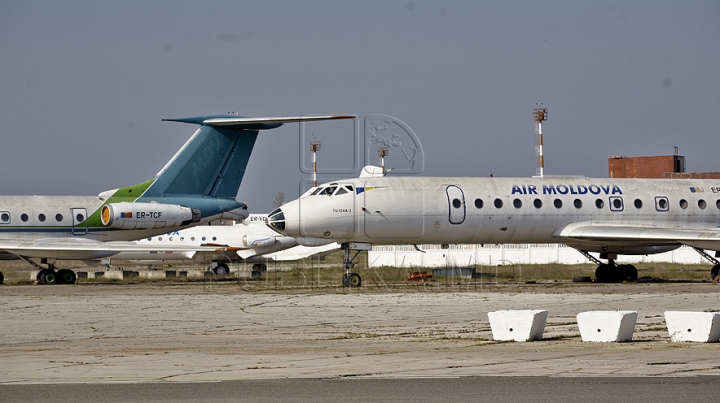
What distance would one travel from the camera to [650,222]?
32500mm

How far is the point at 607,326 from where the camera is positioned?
44.7 feet

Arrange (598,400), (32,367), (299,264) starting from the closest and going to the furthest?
(598,400) → (32,367) → (299,264)

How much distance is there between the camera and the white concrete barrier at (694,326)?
1347 centimetres

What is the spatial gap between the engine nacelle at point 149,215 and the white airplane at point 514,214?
25.2ft

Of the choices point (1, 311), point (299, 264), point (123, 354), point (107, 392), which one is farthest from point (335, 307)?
point (299, 264)

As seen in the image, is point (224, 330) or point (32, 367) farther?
point (224, 330)

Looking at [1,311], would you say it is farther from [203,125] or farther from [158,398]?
[203,125]

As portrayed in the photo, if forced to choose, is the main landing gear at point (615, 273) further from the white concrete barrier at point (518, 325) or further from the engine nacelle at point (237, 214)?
the white concrete barrier at point (518, 325)

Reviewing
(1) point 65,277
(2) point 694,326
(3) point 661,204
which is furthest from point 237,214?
(2) point 694,326

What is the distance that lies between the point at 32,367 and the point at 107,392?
2415 millimetres

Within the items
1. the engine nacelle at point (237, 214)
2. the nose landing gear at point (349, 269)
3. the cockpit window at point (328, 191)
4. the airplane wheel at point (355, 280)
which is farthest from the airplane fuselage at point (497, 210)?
the engine nacelle at point (237, 214)

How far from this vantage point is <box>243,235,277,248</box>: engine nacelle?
52.0 metres

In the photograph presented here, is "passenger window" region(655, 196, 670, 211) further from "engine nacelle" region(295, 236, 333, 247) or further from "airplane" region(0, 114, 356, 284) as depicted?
"airplane" region(0, 114, 356, 284)

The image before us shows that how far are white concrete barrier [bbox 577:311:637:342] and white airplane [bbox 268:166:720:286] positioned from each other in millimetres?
15056
